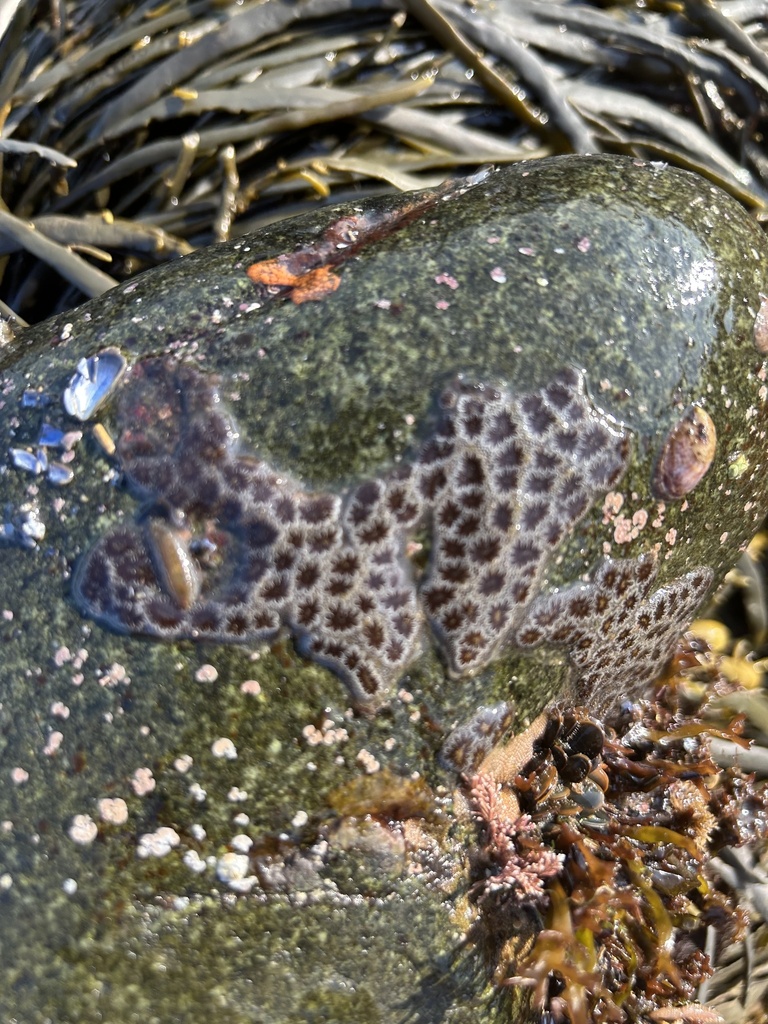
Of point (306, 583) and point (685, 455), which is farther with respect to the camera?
point (685, 455)

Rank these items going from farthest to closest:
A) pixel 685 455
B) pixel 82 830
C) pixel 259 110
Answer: pixel 259 110 → pixel 685 455 → pixel 82 830

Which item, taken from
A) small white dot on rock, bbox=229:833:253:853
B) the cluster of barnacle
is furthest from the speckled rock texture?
the cluster of barnacle

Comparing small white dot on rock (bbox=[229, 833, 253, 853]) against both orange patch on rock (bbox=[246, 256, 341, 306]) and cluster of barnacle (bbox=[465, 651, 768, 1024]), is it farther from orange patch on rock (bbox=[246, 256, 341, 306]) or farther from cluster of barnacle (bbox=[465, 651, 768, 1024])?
orange patch on rock (bbox=[246, 256, 341, 306])

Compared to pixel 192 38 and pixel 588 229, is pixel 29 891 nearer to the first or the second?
pixel 588 229

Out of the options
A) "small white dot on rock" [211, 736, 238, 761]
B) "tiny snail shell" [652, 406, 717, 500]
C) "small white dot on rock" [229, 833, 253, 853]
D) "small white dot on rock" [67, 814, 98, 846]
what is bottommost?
"small white dot on rock" [229, 833, 253, 853]

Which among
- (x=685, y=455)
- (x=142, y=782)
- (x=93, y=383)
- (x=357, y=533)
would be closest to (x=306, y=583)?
(x=357, y=533)

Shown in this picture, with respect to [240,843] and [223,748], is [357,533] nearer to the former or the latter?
[223,748]

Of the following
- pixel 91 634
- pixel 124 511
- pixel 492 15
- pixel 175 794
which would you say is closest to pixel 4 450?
pixel 124 511
